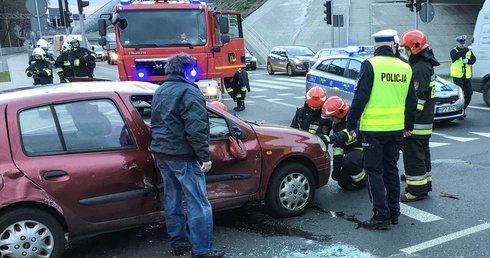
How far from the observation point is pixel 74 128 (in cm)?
397

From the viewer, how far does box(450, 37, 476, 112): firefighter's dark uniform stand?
1102cm

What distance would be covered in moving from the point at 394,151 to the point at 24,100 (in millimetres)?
3341

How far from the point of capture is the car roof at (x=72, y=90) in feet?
13.0

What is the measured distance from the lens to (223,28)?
10.6 metres

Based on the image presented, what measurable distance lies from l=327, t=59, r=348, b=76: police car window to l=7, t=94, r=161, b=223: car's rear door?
7.42m

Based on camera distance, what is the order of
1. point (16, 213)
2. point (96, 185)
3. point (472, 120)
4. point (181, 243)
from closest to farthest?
point (16, 213) < point (96, 185) < point (181, 243) < point (472, 120)

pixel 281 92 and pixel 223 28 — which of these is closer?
pixel 223 28

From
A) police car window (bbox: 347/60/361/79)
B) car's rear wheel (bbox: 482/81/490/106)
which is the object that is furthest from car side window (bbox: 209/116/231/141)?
car's rear wheel (bbox: 482/81/490/106)

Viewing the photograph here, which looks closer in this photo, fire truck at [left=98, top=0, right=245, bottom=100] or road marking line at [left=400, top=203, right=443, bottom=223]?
road marking line at [left=400, top=203, right=443, bottom=223]

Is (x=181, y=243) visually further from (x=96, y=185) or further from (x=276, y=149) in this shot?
(x=276, y=149)

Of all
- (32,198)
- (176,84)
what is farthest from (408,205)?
(32,198)

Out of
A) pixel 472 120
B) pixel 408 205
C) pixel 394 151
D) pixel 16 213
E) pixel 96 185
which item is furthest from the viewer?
pixel 472 120

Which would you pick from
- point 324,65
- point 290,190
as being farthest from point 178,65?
point 324,65

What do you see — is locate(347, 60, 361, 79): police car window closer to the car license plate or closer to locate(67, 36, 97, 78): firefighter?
the car license plate
